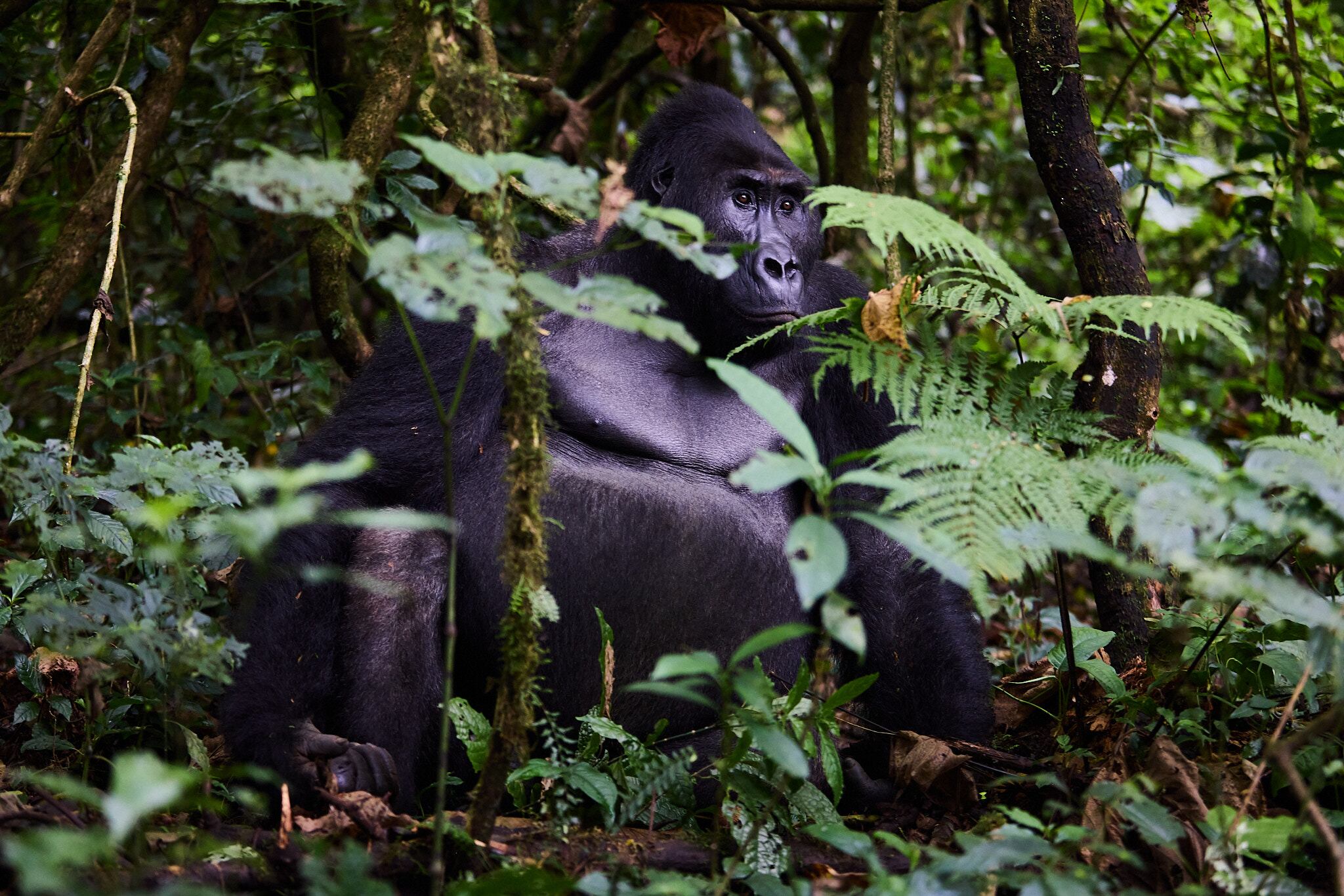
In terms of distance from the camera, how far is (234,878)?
7.12 feet

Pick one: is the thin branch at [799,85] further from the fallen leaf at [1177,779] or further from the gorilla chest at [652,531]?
the fallen leaf at [1177,779]

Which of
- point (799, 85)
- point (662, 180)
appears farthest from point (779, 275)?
point (799, 85)

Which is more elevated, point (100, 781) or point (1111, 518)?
point (1111, 518)

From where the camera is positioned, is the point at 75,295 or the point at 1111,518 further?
the point at 75,295

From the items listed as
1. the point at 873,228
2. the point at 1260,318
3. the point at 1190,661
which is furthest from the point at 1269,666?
the point at 1260,318

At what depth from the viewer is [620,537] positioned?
10.8ft

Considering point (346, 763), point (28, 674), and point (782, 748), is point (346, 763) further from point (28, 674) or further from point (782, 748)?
point (782, 748)

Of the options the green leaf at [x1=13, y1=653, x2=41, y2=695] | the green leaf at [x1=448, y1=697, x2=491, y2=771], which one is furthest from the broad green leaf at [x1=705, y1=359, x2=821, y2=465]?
the green leaf at [x1=13, y1=653, x2=41, y2=695]

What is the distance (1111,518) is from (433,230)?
1.23m

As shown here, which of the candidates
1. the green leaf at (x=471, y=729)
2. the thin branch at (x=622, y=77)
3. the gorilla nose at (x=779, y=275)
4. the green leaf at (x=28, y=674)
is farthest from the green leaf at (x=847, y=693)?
Answer: the thin branch at (x=622, y=77)

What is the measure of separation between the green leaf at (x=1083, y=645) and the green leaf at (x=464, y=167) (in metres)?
1.99

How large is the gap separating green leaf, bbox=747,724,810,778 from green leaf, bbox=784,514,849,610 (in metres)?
0.35

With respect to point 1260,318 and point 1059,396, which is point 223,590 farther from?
point 1260,318

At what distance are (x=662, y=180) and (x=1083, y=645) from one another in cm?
195
